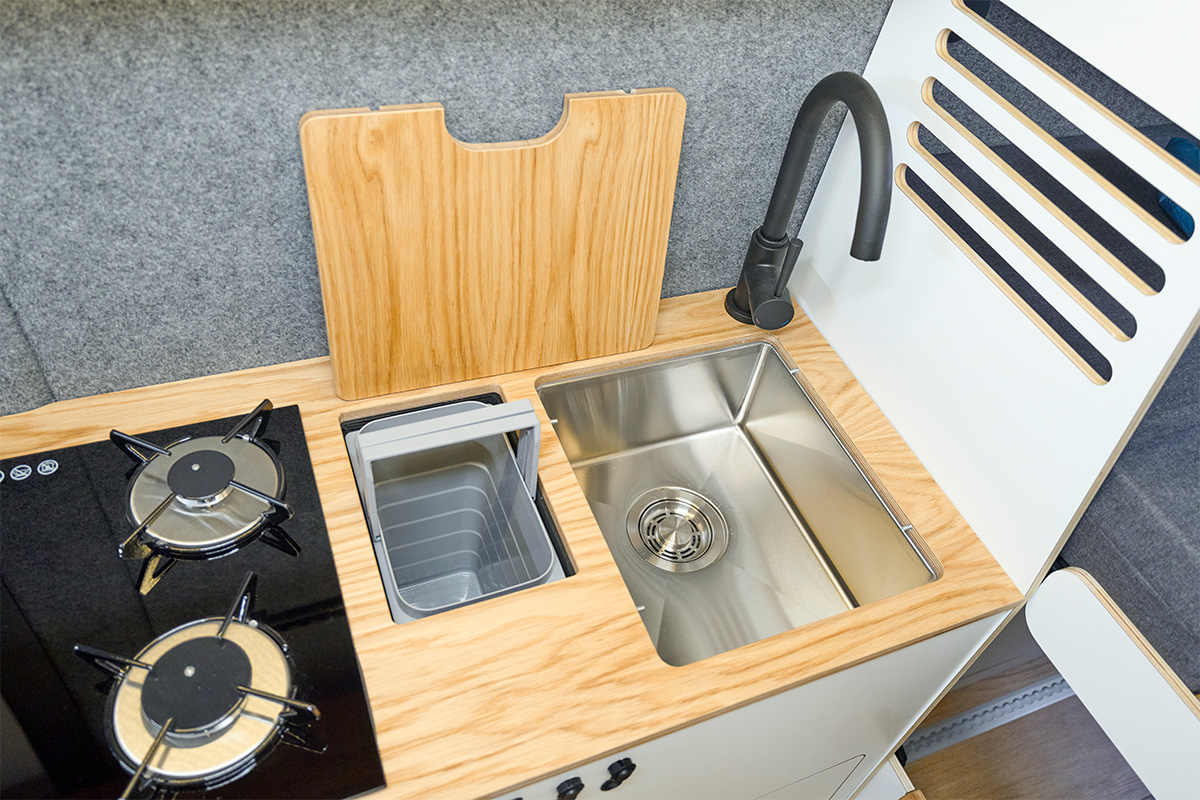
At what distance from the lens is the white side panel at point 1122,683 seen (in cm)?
72

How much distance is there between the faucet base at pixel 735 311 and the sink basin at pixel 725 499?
31 mm

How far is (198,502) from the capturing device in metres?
0.74

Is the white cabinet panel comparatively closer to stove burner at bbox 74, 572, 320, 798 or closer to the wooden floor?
the wooden floor

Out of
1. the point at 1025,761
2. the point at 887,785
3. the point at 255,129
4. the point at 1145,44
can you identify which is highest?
the point at 1145,44

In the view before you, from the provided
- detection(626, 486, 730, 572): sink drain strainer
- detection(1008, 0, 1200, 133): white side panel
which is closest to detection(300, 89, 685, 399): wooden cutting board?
detection(626, 486, 730, 572): sink drain strainer

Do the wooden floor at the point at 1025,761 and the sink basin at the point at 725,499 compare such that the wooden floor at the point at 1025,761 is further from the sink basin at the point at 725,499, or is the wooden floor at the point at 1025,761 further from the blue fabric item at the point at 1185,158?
the blue fabric item at the point at 1185,158

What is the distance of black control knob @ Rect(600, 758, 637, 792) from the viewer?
0.69 meters

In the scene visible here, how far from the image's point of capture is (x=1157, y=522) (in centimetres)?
75

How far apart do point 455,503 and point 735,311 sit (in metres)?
0.42

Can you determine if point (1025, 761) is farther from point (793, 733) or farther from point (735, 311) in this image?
point (735, 311)

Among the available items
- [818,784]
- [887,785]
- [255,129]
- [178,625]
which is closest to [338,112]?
[255,129]

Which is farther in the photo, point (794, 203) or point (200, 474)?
point (794, 203)

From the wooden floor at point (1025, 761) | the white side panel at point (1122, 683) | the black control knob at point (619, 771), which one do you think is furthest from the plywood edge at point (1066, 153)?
the wooden floor at point (1025, 761)

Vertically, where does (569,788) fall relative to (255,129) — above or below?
below
